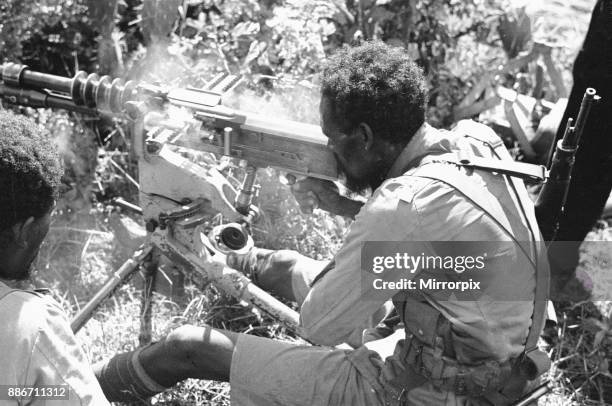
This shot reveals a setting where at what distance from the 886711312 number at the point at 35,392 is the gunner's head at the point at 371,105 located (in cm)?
124

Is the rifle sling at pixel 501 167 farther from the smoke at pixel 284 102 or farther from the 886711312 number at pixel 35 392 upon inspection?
the smoke at pixel 284 102

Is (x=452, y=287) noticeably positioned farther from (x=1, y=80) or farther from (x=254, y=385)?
(x=1, y=80)

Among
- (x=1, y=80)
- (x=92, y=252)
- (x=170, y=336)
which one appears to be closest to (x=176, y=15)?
(x=1, y=80)

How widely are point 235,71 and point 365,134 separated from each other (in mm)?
2332

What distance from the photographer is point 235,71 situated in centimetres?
479

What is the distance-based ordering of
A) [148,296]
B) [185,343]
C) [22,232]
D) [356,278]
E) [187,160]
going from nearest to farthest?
[22,232] < [356,278] < [185,343] < [187,160] < [148,296]

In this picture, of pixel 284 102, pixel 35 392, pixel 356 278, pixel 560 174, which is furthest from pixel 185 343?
pixel 284 102

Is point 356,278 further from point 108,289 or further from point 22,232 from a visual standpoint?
point 108,289

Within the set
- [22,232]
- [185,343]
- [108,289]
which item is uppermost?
[22,232]

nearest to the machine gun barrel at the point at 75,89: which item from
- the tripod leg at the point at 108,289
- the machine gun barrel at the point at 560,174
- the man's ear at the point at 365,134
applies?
the tripod leg at the point at 108,289

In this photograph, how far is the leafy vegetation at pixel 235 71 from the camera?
13.2 feet

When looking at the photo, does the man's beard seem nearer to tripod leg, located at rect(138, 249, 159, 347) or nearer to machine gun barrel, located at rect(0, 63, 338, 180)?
machine gun barrel, located at rect(0, 63, 338, 180)

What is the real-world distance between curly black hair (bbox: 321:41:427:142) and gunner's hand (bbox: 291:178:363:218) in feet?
1.96

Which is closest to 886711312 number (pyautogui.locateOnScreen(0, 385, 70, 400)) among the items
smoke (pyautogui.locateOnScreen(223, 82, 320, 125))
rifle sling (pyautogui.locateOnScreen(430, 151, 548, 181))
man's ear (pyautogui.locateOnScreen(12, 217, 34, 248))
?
man's ear (pyautogui.locateOnScreen(12, 217, 34, 248))
